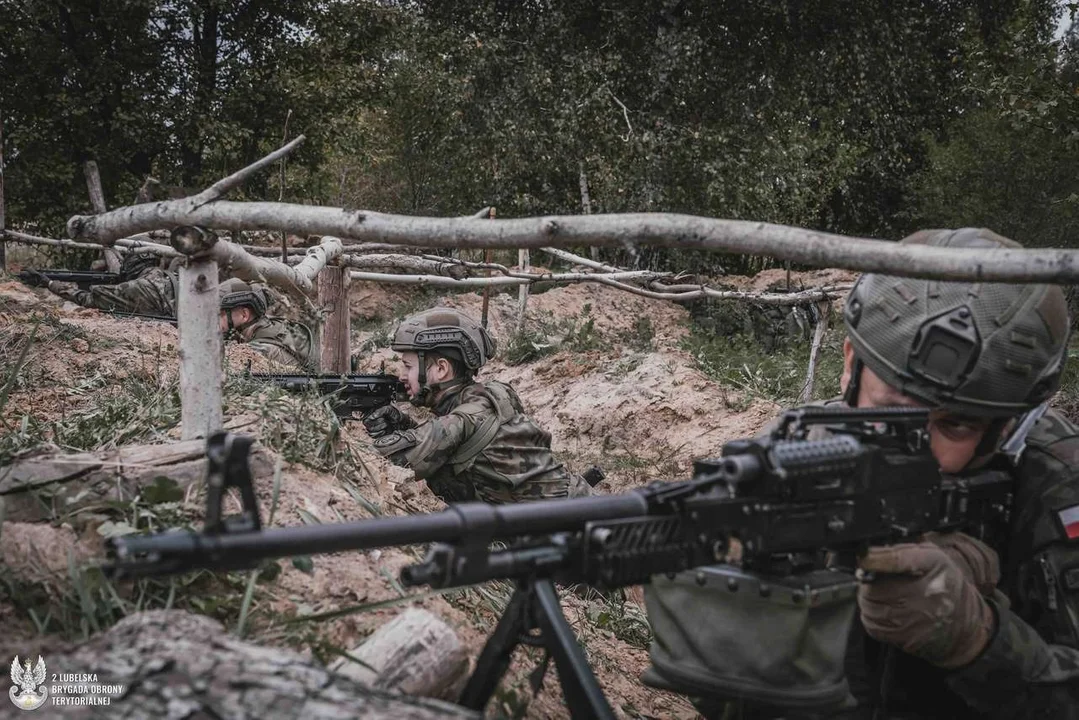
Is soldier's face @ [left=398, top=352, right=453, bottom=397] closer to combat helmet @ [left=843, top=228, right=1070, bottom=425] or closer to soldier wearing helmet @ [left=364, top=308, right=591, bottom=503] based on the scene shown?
soldier wearing helmet @ [left=364, top=308, right=591, bottom=503]

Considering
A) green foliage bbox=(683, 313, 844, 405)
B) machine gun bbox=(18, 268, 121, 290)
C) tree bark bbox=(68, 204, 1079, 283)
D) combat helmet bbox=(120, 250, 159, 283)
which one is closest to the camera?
tree bark bbox=(68, 204, 1079, 283)

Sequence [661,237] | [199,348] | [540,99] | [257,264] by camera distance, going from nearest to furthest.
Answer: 1. [661,237]
2. [199,348]
3. [257,264]
4. [540,99]

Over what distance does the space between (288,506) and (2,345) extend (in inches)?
146

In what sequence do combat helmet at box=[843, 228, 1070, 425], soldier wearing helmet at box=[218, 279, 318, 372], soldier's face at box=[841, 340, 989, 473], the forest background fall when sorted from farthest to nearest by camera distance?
the forest background, soldier wearing helmet at box=[218, 279, 318, 372], soldier's face at box=[841, 340, 989, 473], combat helmet at box=[843, 228, 1070, 425]

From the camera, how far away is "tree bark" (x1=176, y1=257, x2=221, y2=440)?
3455 mm

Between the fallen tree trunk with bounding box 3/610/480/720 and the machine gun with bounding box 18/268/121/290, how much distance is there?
35.5 ft

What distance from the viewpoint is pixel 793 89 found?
19844mm

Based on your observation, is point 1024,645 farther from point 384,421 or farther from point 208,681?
point 384,421

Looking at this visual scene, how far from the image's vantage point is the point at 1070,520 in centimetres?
287

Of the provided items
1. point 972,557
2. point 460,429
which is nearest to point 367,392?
point 460,429

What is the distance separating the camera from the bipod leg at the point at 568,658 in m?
2.26

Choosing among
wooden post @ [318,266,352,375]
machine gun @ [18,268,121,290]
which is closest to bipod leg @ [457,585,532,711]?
wooden post @ [318,266,352,375]

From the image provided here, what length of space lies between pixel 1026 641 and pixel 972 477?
0.50 meters

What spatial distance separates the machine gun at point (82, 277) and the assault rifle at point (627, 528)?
35.9ft
